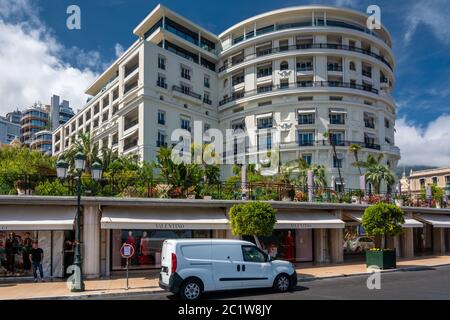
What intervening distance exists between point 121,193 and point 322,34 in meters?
46.5

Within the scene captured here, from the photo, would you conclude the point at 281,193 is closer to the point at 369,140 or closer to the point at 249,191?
A: the point at 249,191

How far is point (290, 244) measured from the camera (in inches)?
922

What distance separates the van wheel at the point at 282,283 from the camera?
1407 cm

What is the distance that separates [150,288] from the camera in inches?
588

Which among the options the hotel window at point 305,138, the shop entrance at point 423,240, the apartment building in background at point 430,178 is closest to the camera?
the shop entrance at point 423,240

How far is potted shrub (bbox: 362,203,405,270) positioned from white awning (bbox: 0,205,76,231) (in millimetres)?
14174

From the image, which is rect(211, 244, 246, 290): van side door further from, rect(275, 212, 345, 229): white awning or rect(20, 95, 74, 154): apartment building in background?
rect(20, 95, 74, 154): apartment building in background

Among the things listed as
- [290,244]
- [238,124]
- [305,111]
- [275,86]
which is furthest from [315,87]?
[290,244]

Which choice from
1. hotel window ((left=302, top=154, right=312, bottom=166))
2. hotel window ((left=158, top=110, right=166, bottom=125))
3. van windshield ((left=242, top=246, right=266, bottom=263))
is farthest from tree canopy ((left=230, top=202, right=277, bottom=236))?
hotel window ((left=302, top=154, right=312, bottom=166))

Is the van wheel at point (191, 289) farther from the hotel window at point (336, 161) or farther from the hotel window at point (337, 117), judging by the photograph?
the hotel window at point (337, 117)

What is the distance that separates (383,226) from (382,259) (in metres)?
1.62

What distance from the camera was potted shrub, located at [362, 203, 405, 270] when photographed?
20.4m

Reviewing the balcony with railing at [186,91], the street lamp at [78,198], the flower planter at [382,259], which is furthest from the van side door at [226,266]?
the balcony with railing at [186,91]
